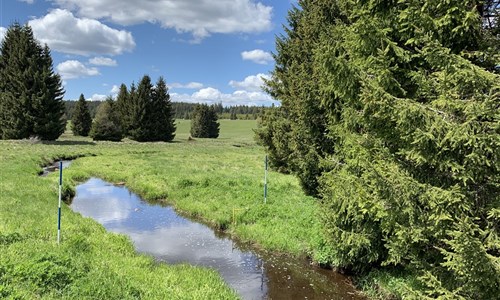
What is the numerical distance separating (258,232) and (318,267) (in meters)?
3.02

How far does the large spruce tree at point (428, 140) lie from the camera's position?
20.2 feet

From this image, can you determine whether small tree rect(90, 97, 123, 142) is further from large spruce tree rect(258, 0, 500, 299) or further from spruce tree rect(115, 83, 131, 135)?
large spruce tree rect(258, 0, 500, 299)

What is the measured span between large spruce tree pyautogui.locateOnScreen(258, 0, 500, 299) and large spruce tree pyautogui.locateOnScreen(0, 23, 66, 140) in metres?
47.9

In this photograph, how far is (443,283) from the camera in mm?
7039

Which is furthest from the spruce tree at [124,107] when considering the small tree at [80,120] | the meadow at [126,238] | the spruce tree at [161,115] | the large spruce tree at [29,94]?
the meadow at [126,238]

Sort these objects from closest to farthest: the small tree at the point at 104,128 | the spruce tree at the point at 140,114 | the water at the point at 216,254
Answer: the water at the point at 216,254 → the small tree at the point at 104,128 → the spruce tree at the point at 140,114

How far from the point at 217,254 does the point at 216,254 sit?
3 cm

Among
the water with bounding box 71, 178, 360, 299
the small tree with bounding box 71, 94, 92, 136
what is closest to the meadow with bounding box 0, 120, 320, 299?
the water with bounding box 71, 178, 360, 299

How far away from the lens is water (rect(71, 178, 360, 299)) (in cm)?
973

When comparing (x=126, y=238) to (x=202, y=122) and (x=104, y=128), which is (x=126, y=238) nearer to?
(x=104, y=128)

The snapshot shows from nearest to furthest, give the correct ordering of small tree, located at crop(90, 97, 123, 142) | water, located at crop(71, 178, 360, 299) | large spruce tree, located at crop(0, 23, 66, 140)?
water, located at crop(71, 178, 360, 299) < large spruce tree, located at crop(0, 23, 66, 140) < small tree, located at crop(90, 97, 123, 142)

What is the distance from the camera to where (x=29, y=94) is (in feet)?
156

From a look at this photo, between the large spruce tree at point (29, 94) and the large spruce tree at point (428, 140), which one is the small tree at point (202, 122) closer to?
the large spruce tree at point (29, 94)

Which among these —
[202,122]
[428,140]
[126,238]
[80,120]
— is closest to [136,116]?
[80,120]
